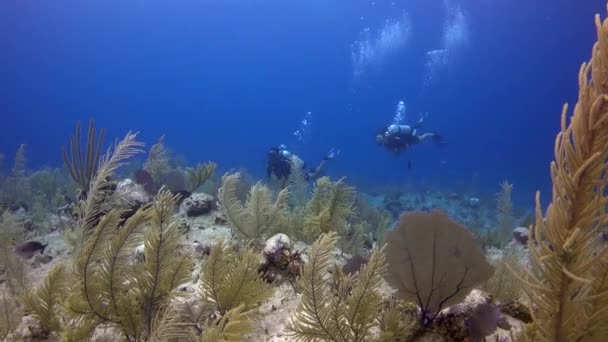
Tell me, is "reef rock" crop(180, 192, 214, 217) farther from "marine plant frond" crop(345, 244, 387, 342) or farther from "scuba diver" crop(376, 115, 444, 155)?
"scuba diver" crop(376, 115, 444, 155)

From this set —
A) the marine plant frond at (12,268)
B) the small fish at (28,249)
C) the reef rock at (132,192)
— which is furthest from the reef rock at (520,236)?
the small fish at (28,249)

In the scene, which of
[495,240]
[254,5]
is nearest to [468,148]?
[254,5]

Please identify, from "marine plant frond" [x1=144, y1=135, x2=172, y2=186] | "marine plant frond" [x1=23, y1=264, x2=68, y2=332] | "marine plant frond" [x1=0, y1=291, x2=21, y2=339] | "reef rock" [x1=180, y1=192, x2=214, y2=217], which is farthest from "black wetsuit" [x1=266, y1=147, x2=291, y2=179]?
"marine plant frond" [x1=23, y1=264, x2=68, y2=332]

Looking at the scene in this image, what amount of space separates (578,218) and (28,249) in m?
7.36

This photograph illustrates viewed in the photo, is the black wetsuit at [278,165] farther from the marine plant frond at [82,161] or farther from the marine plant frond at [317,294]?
the marine plant frond at [317,294]

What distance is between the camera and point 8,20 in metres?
71.8

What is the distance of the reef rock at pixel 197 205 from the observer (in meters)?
7.32

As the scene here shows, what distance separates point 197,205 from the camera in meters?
7.35

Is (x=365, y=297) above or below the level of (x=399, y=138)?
below

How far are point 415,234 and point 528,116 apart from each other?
13479 centimetres

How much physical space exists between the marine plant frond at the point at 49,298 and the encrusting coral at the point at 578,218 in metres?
3.72

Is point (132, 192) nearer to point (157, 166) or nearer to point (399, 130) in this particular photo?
point (157, 166)

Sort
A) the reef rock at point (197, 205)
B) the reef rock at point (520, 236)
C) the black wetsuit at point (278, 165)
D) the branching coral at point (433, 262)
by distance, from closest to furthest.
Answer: the branching coral at point (433, 262) → the reef rock at point (197, 205) → the reef rock at point (520, 236) → the black wetsuit at point (278, 165)

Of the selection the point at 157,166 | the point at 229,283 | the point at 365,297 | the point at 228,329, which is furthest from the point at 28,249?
the point at 365,297
